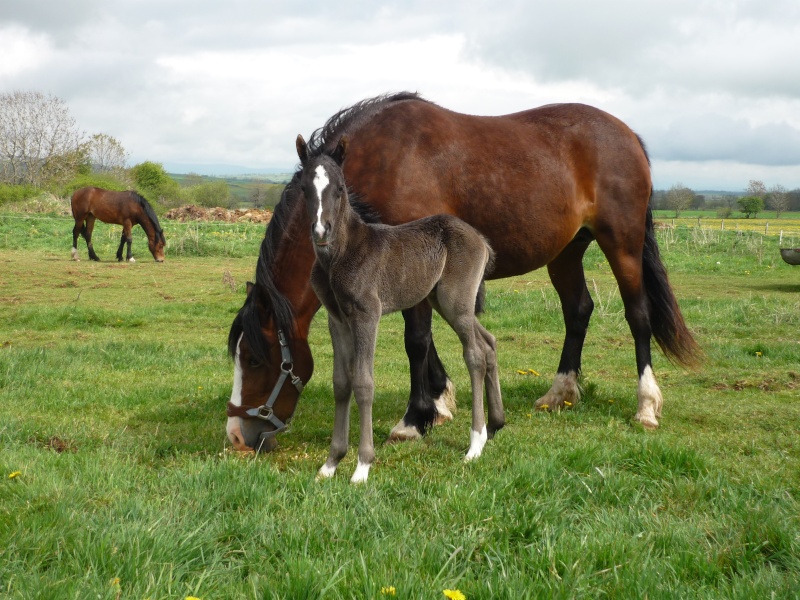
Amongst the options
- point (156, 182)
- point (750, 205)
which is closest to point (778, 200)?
point (750, 205)

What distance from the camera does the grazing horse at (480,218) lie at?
16.3 ft

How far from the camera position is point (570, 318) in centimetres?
713

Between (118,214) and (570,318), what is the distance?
19171mm

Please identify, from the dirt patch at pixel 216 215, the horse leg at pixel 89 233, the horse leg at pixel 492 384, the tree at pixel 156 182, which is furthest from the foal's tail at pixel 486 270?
the tree at pixel 156 182

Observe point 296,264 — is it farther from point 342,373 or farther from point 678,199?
point 678,199

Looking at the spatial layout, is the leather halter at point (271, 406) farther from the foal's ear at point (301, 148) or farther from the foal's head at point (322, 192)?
the foal's ear at point (301, 148)

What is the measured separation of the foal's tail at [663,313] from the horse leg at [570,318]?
23.1 inches

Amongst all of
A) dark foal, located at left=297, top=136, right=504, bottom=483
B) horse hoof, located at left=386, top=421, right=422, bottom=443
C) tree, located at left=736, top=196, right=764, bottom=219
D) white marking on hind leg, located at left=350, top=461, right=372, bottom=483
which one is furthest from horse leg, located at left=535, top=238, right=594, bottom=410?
tree, located at left=736, top=196, right=764, bottom=219

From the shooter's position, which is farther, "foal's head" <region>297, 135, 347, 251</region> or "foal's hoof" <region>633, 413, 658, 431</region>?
"foal's hoof" <region>633, 413, 658, 431</region>

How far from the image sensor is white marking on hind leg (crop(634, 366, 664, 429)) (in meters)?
5.93

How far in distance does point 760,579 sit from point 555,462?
1.56 m

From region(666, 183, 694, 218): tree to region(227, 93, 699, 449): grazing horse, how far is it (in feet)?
236

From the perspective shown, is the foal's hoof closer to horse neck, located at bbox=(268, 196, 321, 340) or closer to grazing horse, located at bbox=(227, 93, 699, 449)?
grazing horse, located at bbox=(227, 93, 699, 449)

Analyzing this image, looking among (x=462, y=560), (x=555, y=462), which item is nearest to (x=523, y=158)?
(x=555, y=462)
